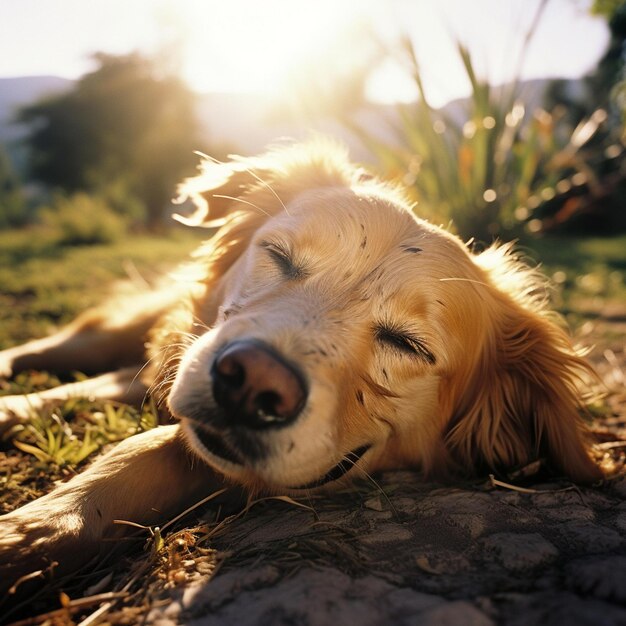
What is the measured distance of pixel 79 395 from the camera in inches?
110

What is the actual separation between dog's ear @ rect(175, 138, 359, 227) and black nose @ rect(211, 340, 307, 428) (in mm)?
1371

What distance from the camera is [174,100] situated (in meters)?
27.9

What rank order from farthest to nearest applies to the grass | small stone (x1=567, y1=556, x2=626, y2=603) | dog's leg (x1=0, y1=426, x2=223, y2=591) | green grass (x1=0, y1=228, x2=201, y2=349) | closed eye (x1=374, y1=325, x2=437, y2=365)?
green grass (x1=0, y1=228, x2=201, y2=349), closed eye (x1=374, y1=325, x2=437, y2=365), dog's leg (x1=0, y1=426, x2=223, y2=591), the grass, small stone (x1=567, y1=556, x2=626, y2=603)

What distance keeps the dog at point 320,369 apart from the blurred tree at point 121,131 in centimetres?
2223

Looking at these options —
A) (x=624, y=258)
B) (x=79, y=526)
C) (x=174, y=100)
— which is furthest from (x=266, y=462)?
(x=174, y=100)

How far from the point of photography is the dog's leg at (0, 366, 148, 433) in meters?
2.47

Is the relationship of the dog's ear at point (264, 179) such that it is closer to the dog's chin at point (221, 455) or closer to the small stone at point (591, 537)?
the dog's chin at point (221, 455)

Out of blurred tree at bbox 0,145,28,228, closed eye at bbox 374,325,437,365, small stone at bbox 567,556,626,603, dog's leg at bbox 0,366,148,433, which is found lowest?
small stone at bbox 567,556,626,603

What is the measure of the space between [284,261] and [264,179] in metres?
0.91

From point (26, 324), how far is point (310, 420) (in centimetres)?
379

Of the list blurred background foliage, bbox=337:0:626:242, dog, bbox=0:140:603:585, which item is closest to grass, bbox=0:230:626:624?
dog, bbox=0:140:603:585

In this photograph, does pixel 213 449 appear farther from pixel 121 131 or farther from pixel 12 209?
pixel 121 131

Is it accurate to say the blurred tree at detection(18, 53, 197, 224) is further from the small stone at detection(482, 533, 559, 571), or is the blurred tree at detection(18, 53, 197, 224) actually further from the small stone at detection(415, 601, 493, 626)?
the small stone at detection(415, 601, 493, 626)

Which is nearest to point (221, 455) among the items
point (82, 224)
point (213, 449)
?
point (213, 449)
